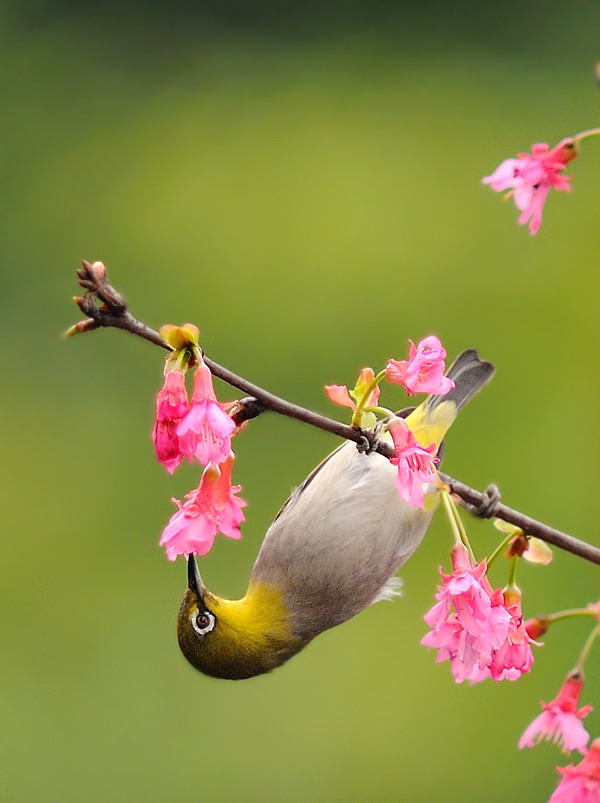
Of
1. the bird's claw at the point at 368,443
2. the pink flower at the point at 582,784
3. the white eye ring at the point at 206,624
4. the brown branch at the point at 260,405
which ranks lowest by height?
the pink flower at the point at 582,784

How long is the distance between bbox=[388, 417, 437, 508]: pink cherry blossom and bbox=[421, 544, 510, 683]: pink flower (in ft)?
0.45

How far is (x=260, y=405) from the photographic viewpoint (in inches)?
52.5

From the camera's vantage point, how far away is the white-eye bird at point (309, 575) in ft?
6.63

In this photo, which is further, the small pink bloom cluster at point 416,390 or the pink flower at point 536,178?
the pink flower at point 536,178

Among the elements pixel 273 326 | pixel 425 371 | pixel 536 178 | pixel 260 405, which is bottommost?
pixel 260 405

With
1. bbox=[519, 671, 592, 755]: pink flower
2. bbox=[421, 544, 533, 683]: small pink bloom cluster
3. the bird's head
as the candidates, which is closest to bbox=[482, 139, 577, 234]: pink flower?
bbox=[421, 544, 533, 683]: small pink bloom cluster

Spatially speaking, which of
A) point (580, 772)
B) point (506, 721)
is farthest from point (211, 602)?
point (506, 721)

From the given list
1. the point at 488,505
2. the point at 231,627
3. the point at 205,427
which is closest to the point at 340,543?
the point at 231,627

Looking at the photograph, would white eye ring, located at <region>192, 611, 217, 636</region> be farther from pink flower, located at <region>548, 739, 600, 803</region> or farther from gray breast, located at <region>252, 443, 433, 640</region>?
pink flower, located at <region>548, 739, 600, 803</region>

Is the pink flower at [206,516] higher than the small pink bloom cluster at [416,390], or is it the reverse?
the small pink bloom cluster at [416,390]

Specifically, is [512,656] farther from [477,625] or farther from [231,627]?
[231,627]

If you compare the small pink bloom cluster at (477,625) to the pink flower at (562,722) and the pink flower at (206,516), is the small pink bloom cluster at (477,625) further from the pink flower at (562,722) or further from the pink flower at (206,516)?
the pink flower at (206,516)

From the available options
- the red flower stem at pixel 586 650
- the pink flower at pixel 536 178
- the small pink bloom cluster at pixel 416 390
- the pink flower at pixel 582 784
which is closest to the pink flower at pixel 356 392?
the small pink bloom cluster at pixel 416 390

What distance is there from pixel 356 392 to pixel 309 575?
0.69 meters
